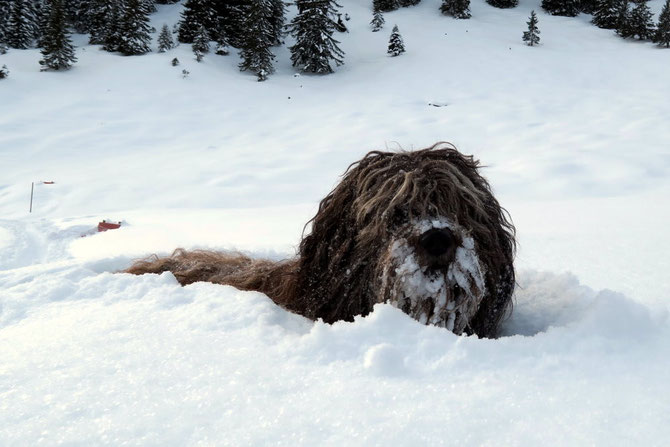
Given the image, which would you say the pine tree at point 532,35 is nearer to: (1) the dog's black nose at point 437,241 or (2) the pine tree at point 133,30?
(2) the pine tree at point 133,30

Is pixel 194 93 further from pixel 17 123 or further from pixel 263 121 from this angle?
pixel 17 123

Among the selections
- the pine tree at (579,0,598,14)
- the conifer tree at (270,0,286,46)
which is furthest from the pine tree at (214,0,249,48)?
the pine tree at (579,0,598,14)

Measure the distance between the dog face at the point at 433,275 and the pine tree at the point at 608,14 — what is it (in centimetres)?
3947

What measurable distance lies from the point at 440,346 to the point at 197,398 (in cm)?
66

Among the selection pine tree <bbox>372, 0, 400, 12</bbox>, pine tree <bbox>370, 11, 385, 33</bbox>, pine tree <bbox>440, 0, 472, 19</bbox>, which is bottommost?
pine tree <bbox>370, 11, 385, 33</bbox>

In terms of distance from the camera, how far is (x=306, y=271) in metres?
2.45

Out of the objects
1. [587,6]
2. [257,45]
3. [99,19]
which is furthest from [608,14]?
[99,19]

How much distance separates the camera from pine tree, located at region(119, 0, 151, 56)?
28.1 meters

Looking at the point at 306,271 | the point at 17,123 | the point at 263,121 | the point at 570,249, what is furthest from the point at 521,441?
the point at 17,123

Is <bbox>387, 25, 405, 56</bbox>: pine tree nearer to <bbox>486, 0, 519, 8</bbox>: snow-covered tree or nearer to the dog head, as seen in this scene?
<bbox>486, 0, 519, 8</bbox>: snow-covered tree

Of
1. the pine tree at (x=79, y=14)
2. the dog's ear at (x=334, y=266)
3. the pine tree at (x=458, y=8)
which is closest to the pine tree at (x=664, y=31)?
the pine tree at (x=458, y=8)

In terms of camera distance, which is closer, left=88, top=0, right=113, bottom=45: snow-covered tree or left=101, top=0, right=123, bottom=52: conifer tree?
left=101, top=0, right=123, bottom=52: conifer tree

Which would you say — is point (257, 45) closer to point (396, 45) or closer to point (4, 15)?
point (396, 45)

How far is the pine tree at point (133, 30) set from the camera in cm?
2814
